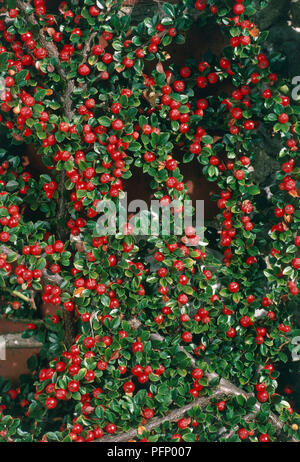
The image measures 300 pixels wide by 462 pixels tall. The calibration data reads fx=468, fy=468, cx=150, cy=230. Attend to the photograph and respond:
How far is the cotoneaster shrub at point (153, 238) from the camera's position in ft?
7.22

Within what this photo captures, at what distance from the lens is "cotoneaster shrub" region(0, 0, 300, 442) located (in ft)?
7.22

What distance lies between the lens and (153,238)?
2252 mm

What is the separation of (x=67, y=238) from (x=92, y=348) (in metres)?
0.60

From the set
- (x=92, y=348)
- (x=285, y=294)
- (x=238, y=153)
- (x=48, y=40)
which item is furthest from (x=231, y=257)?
(x=48, y=40)

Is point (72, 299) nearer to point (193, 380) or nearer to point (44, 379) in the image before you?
point (44, 379)

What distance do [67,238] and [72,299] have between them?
352 mm

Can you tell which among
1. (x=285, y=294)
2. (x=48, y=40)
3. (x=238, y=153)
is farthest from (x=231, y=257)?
(x=48, y=40)

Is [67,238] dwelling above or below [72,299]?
above

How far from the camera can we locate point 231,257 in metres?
2.38

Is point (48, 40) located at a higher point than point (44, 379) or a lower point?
higher

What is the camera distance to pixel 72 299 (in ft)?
7.64
